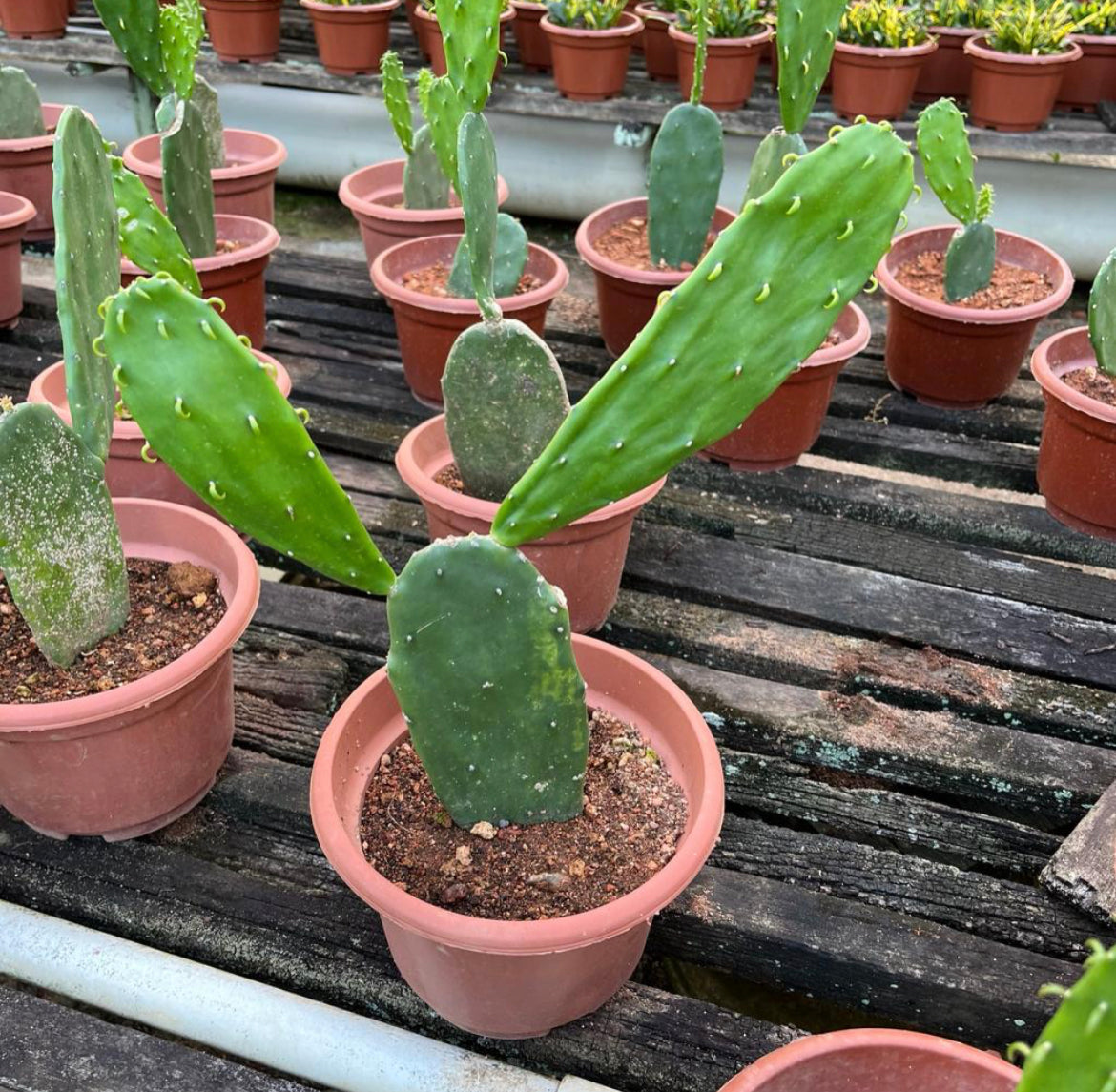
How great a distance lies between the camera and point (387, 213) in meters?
2.32

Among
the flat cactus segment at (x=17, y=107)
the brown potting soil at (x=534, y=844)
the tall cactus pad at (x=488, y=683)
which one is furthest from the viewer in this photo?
the flat cactus segment at (x=17, y=107)

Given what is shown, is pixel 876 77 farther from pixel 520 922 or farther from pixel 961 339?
pixel 520 922

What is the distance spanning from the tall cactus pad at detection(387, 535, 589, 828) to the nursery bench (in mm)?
226

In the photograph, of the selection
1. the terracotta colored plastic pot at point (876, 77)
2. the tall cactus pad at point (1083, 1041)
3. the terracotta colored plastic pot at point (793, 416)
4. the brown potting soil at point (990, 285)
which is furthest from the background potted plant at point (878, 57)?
the tall cactus pad at point (1083, 1041)

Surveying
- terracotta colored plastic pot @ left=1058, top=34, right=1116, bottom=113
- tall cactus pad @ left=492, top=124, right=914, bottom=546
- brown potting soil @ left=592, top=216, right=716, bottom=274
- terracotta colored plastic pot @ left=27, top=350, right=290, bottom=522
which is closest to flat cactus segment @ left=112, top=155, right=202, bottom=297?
terracotta colored plastic pot @ left=27, top=350, right=290, bottom=522

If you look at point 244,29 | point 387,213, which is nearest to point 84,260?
point 387,213

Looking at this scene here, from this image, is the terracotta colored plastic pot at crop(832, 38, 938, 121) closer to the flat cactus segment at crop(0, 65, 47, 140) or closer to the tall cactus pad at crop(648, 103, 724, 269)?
the tall cactus pad at crop(648, 103, 724, 269)

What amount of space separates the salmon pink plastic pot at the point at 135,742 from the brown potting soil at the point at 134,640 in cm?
3

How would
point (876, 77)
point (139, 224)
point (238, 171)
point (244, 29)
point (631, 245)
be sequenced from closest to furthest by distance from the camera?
point (139, 224) → point (631, 245) → point (238, 171) → point (876, 77) → point (244, 29)

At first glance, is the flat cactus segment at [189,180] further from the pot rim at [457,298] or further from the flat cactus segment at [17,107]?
the flat cactus segment at [17,107]

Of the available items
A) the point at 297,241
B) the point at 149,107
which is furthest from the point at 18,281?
the point at 149,107

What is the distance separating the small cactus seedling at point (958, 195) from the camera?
191cm

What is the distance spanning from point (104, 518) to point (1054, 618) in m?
1.23

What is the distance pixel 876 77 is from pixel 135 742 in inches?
88.0
